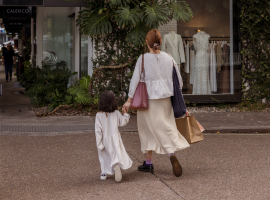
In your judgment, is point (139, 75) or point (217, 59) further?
point (217, 59)

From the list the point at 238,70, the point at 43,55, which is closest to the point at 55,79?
the point at 43,55

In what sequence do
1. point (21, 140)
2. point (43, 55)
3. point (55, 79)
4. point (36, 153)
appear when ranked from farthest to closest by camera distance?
point (43, 55)
point (55, 79)
point (21, 140)
point (36, 153)

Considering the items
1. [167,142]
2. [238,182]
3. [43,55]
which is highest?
[43,55]

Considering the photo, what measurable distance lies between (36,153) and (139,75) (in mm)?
2369

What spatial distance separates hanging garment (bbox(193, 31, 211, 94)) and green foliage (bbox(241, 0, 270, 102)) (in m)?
1.06

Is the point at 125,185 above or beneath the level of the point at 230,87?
beneath

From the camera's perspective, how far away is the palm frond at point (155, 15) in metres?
9.32

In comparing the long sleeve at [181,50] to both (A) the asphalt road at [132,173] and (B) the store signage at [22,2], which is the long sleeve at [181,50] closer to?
(B) the store signage at [22,2]

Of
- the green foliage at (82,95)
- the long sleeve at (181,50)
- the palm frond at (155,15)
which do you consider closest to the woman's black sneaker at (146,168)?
the palm frond at (155,15)

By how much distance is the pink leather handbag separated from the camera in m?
4.98

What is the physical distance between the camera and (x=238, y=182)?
15.7 ft

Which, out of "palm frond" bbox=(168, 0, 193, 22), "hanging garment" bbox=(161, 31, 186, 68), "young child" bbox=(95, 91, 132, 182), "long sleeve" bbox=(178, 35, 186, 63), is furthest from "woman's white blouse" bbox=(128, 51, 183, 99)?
"long sleeve" bbox=(178, 35, 186, 63)

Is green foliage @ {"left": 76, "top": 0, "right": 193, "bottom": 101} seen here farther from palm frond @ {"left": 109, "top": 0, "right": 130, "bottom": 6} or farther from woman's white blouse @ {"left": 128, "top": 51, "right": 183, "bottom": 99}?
woman's white blouse @ {"left": 128, "top": 51, "right": 183, "bottom": 99}

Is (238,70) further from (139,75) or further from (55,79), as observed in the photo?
(139,75)
